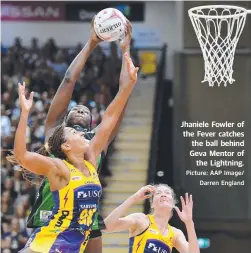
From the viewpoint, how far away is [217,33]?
8227mm

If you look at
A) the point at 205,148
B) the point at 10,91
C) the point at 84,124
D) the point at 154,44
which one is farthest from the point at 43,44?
the point at 84,124

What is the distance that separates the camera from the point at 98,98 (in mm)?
12539

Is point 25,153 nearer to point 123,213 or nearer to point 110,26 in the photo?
point 110,26

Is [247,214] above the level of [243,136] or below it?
below

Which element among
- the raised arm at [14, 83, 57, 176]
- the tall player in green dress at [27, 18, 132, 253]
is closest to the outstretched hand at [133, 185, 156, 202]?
the tall player in green dress at [27, 18, 132, 253]

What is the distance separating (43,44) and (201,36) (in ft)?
27.7

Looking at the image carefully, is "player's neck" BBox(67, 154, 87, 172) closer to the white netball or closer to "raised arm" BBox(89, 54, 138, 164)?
"raised arm" BBox(89, 54, 138, 164)

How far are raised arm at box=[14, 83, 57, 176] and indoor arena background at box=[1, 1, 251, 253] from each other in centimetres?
495

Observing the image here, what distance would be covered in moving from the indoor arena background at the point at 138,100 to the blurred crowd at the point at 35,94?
17mm

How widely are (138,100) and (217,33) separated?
19.8 feet

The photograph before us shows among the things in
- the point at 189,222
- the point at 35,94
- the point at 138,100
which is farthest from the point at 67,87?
the point at 138,100

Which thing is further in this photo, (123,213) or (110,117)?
(123,213)

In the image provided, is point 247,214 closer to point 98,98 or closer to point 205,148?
point 205,148

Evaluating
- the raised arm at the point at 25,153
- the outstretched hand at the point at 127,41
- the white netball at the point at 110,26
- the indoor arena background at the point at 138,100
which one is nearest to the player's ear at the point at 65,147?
the raised arm at the point at 25,153
